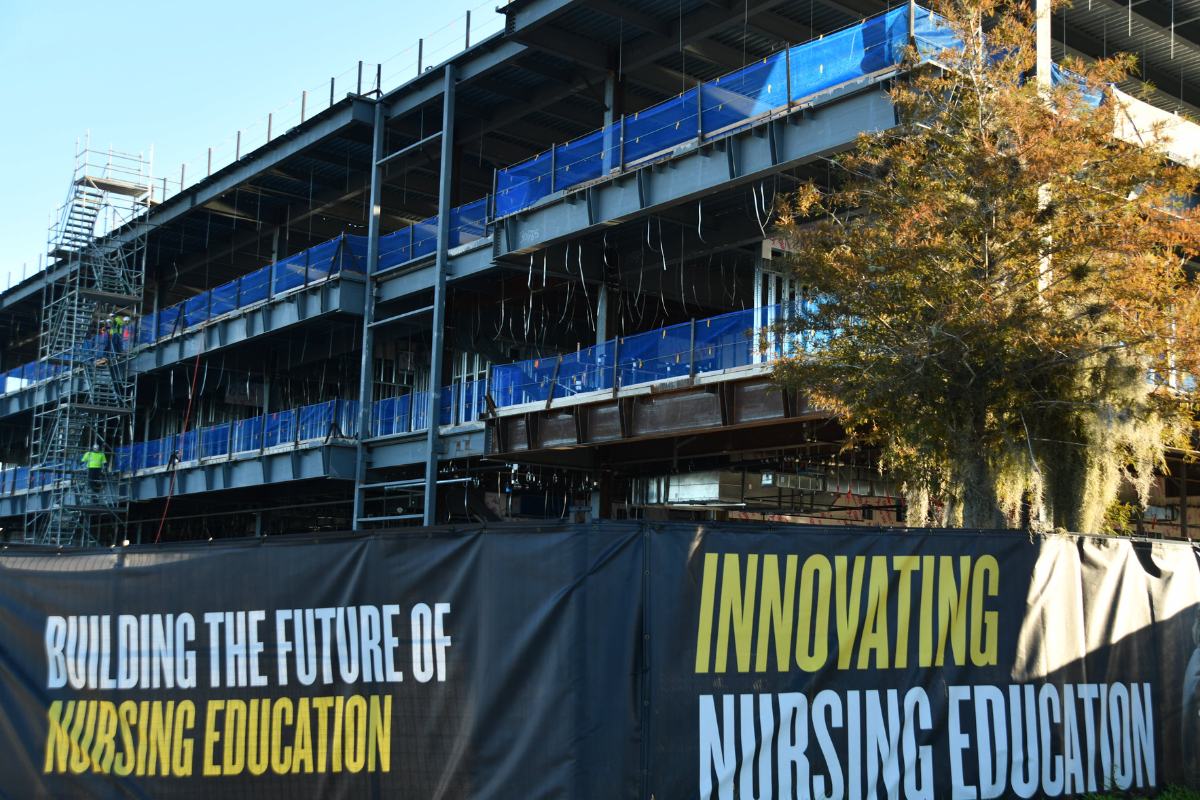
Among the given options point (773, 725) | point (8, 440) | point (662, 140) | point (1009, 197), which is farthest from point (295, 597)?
point (8, 440)

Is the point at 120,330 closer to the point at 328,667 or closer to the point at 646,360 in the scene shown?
the point at 646,360

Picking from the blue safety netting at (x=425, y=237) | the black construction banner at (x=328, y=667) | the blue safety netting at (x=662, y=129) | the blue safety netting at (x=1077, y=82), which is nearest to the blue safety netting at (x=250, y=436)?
the blue safety netting at (x=662, y=129)

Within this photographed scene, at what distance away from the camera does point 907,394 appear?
35.4 feet

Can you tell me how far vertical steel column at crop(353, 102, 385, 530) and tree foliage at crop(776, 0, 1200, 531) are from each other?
18.3m

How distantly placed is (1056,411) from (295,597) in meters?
7.75

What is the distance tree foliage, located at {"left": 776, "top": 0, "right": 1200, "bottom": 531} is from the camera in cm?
1003

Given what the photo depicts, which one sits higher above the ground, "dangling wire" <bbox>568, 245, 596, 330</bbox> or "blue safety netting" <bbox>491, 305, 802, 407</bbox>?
"dangling wire" <bbox>568, 245, 596, 330</bbox>

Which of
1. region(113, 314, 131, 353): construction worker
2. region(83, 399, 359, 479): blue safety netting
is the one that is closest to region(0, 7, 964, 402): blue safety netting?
region(83, 399, 359, 479): blue safety netting

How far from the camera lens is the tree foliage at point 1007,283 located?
32.9ft

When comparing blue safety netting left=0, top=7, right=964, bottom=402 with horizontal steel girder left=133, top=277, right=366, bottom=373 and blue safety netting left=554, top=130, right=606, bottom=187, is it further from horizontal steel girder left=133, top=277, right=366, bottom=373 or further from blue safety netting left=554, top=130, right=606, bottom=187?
horizontal steel girder left=133, top=277, right=366, bottom=373

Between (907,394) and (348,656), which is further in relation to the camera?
(907,394)

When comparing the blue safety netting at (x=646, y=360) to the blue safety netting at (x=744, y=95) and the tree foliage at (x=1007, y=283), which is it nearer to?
the blue safety netting at (x=744, y=95)

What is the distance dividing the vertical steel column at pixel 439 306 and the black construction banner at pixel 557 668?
16.6 m

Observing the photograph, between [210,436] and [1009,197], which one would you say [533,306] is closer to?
[210,436]
